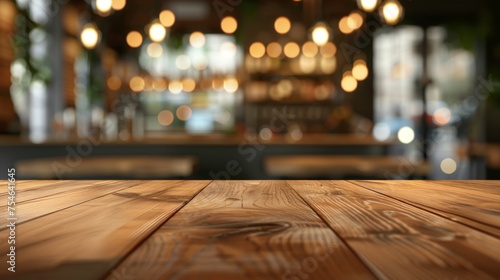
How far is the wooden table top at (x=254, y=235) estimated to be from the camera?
0.48m

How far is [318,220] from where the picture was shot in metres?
0.74

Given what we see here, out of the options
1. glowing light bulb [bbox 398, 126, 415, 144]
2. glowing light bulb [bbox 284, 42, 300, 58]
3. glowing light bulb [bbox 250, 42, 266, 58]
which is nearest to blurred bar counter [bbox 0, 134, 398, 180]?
glowing light bulb [bbox 284, 42, 300, 58]

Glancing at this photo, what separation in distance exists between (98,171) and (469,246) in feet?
10.7

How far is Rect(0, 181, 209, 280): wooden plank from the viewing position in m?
0.48

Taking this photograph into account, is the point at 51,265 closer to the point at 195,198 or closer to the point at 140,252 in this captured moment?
the point at 140,252

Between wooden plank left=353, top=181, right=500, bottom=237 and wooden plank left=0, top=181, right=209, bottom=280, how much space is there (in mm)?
461

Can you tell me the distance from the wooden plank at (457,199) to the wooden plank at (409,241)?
0.12ft

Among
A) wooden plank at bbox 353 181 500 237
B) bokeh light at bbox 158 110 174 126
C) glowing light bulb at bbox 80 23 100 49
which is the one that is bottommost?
wooden plank at bbox 353 181 500 237

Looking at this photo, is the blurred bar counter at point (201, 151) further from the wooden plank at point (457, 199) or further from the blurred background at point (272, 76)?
the wooden plank at point (457, 199)

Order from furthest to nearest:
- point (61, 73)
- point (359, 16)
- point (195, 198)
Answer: point (61, 73), point (359, 16), point (195, 198)

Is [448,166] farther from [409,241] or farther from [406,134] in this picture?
[409,241]

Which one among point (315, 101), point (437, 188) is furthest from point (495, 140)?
point (437, 188)

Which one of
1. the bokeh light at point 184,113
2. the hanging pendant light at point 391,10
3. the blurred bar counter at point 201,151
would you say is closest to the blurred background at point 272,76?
the bokeh light at point 184,113

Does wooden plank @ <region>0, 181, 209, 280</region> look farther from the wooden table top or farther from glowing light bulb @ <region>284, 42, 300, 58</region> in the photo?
glowing light bulb @ <region>284, 42, 300, 58</region>
